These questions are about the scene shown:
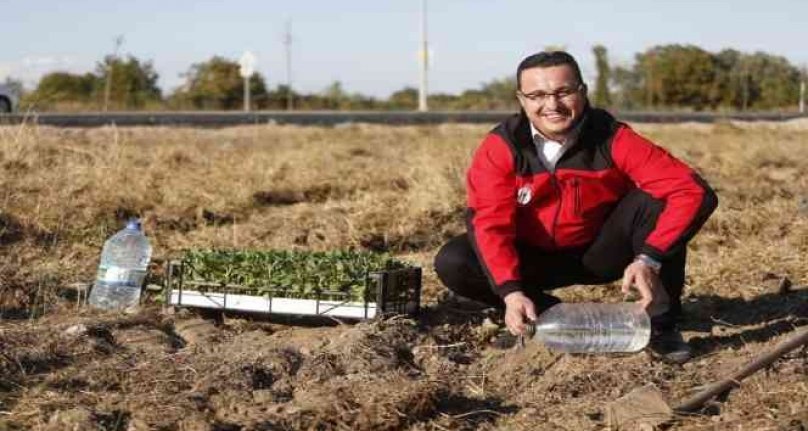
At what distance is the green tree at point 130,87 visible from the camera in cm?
3459

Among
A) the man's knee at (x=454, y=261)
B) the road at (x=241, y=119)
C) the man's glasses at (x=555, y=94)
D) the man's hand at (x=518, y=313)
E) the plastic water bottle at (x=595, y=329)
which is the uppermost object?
the man's glasses at (x=555, y=94)

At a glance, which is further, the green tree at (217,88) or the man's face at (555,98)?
the green tree at (217,88)

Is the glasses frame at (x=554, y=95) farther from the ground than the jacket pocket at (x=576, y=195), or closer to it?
farther from the ground

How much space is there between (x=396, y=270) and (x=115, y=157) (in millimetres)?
4084

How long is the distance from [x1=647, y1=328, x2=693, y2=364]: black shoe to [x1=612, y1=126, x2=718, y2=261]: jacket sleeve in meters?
0.41

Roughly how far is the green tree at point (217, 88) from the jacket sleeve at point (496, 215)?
37.1 m

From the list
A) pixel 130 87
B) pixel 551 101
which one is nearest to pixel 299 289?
pixel 551 101

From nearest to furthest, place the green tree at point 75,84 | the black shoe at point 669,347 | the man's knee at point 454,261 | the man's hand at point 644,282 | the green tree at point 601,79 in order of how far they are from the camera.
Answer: the man's hand at point 644,282
the black shoe at point 669,347
the man's knee at point 454,261
the green tree at point 75,84
the green tree at point 601,79

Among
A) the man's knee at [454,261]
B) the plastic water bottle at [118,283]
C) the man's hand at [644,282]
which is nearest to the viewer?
the man's hand at [644,282]

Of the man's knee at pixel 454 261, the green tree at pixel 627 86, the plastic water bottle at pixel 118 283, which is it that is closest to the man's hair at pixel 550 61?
the man's knee at pixel 454 261

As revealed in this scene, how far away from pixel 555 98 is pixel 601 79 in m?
37.0

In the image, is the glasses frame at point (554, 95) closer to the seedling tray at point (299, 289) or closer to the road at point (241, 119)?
the seedling tray at point (299, 289)

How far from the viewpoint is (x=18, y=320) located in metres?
4.98

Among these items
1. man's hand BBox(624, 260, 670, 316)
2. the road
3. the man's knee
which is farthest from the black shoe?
the road
